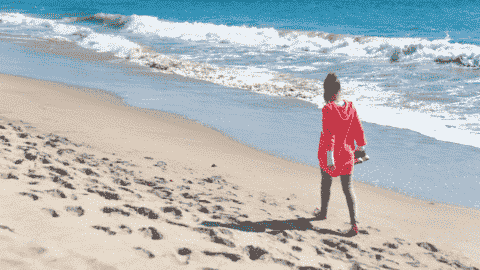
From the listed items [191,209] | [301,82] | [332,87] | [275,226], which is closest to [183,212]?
[191,209]

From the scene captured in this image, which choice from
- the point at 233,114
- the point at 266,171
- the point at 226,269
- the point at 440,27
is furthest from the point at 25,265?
the point at 440,27

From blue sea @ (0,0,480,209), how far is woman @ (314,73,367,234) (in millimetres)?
1731

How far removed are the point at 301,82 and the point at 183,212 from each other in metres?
8.46

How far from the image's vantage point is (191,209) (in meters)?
3.63

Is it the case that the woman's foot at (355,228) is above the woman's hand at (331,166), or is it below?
below

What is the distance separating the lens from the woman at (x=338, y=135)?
11.1 ft

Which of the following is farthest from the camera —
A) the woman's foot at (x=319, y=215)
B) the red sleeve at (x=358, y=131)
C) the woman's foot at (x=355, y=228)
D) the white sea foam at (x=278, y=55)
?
the white sea foam at (x=278, y=55)

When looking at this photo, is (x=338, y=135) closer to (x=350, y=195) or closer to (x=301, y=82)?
(x=350, y=195)

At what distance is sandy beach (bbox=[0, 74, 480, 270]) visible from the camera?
263 cm

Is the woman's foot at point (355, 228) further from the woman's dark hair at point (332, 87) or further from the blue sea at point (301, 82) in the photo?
the blue sea at point (301, 82)

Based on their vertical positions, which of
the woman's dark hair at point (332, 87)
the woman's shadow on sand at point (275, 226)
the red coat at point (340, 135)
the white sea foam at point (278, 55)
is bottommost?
the woman's shadow on sand at point (275, 226)

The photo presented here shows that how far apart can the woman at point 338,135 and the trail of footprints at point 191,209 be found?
48cm

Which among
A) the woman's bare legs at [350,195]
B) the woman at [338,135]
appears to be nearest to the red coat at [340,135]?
the woman at [338,135]

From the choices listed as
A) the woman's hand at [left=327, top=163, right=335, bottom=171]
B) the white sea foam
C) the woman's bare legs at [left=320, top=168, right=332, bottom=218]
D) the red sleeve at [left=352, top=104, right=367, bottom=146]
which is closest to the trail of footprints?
the woman's bare legs at [left=320, top=168, right=332, bottom=218]
